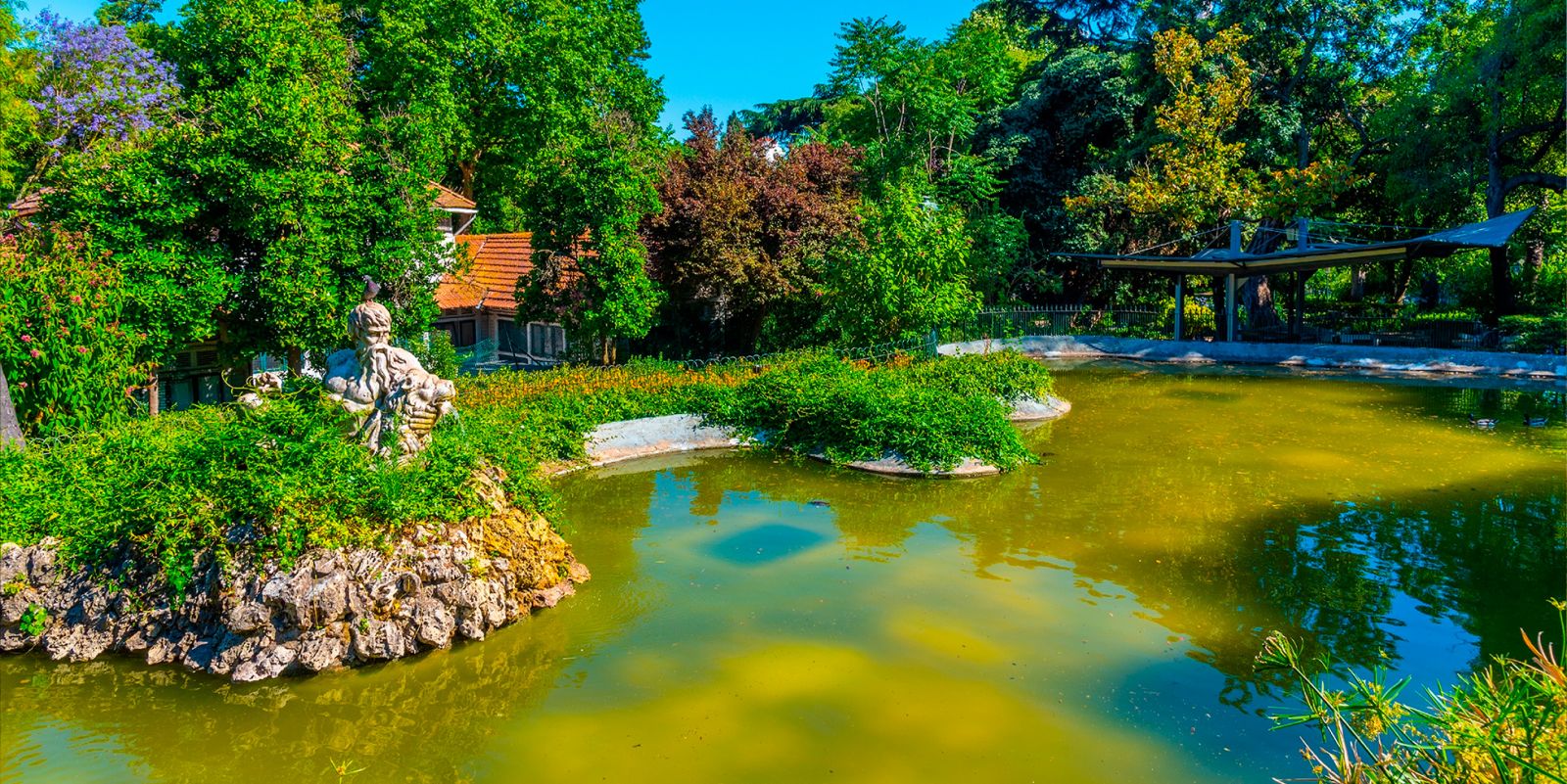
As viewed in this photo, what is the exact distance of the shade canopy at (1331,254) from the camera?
2566cm

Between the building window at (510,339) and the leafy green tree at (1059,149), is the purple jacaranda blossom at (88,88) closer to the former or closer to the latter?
the building window at (510,339)

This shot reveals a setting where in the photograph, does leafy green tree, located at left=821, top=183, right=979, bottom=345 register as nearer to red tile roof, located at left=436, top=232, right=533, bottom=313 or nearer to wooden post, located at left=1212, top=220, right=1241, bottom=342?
red tile roof, located at left=436, top=232, right=533, bottom=313

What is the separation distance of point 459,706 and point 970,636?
15.1 ft

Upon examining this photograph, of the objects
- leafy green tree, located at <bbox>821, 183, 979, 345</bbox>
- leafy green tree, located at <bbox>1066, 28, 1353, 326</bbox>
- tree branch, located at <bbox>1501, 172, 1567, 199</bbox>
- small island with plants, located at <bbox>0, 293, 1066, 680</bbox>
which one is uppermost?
leafy green tree, located at <bbox>1066, 28, 1353, 326</bbox>

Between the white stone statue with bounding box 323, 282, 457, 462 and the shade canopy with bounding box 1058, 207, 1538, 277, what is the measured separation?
24.3 metres

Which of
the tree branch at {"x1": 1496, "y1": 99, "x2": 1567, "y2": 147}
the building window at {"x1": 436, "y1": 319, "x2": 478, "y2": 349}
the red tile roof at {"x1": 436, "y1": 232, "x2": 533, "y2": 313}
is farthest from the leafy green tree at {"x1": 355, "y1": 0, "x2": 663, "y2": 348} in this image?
the tree branch at {"x1": 1496, "y1": 99, "x2": 1567, "y2": 147}

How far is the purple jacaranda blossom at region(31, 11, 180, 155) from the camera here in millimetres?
22672

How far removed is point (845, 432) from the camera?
1606 centimetres

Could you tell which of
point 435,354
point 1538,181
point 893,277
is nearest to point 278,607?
point 435,354

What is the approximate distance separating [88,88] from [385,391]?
19.9m

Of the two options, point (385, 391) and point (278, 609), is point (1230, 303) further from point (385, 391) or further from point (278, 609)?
point (278, 609)

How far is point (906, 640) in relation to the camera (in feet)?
29.4

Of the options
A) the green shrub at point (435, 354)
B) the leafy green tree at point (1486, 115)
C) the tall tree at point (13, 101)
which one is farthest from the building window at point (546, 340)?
the leafy green tree at point (1486, 115)

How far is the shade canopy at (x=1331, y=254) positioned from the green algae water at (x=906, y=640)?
12.5 meters
